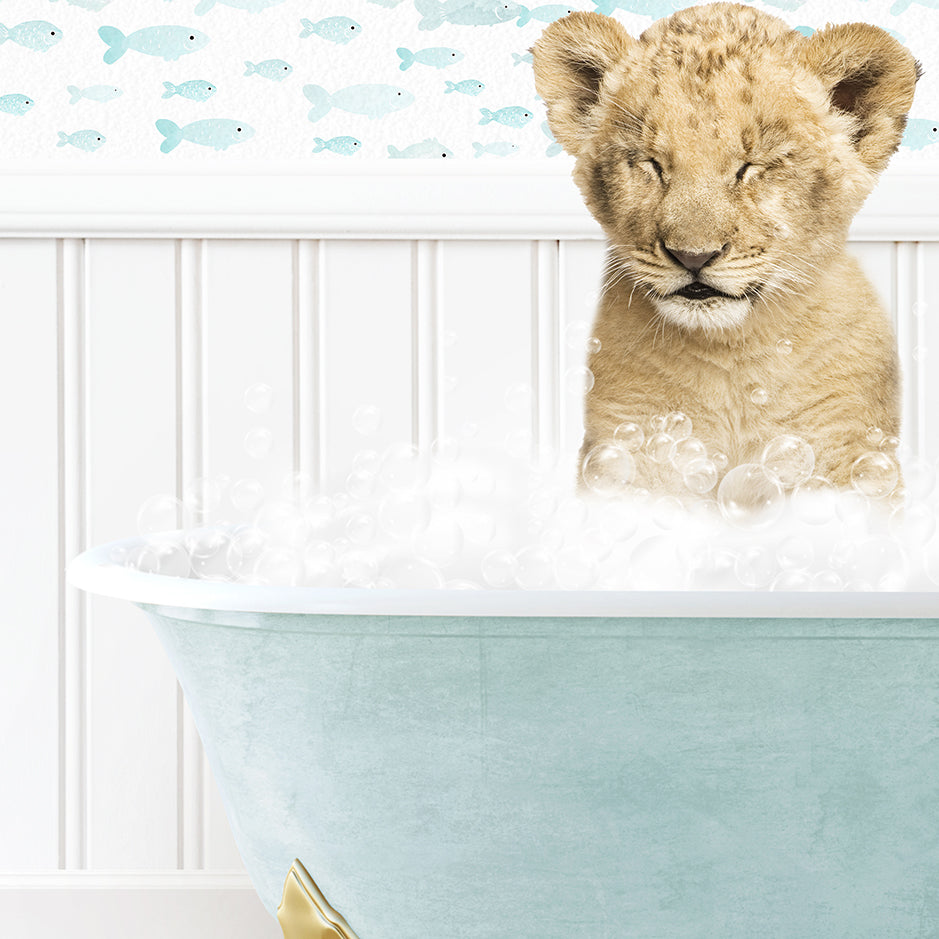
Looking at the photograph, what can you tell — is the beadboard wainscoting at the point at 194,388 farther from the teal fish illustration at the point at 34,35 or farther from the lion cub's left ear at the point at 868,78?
the teal fish illustration at the point at 34,35

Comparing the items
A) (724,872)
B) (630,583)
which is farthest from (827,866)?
(630,583)

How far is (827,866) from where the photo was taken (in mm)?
737

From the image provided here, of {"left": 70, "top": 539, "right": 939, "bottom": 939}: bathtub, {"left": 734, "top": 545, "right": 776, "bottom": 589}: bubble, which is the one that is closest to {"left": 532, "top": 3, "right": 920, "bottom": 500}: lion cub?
{"left": 734, "top": 545, "right": 776, "bottom": 589}: bubble

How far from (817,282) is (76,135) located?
1169 millimetres

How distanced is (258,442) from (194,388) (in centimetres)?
13

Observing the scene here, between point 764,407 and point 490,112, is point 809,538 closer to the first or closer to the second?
point 764,407

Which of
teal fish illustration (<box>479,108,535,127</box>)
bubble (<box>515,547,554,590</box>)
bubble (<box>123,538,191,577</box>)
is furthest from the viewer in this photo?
teal fish illustration (<box>479,108,535,127</box>)

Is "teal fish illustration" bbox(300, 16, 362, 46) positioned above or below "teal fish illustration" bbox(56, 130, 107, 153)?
above

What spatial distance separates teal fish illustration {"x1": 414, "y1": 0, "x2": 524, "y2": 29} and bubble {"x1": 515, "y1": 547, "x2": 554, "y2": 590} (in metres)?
0.83

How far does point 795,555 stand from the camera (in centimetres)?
101

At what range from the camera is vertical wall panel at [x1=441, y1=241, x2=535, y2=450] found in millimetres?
1327

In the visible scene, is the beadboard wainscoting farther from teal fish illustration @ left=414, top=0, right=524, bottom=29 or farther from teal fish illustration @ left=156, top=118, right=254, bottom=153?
teal fish illustration @ left=414, top=0, right=524, bottom=29

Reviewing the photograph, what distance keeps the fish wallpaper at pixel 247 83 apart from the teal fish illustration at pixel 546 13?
0.10 m

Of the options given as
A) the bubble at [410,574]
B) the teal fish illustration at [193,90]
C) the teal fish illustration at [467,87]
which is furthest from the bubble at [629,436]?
the teal fish illustration at [193,90]
